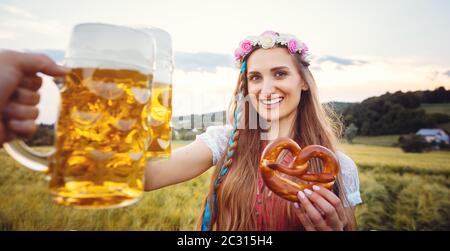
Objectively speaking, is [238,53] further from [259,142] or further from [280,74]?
[259,142]

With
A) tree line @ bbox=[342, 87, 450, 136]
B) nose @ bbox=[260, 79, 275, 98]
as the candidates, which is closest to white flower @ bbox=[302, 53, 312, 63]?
nose @ bbox=[260, 79, 275, 98]

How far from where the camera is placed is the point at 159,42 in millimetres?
872

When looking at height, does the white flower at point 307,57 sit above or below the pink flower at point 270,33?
below

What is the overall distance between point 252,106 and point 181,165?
0.52m

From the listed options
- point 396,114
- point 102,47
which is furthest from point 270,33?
point 396,114

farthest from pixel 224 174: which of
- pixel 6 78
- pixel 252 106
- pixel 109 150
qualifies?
pixel 6 78

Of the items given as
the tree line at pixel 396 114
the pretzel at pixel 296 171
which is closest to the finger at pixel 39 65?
the pretzel at pixel 296 171

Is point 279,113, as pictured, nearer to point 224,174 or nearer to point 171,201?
point 224,174

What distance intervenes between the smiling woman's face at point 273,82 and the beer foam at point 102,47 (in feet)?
3.54

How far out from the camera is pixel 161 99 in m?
0.87

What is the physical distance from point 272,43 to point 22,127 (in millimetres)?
1264

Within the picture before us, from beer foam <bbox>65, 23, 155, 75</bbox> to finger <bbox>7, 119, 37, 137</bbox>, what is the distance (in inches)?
5.1

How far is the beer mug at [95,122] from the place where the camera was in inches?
23.3

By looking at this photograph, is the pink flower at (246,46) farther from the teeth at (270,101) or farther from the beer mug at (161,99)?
the beer mug at (161,99)
